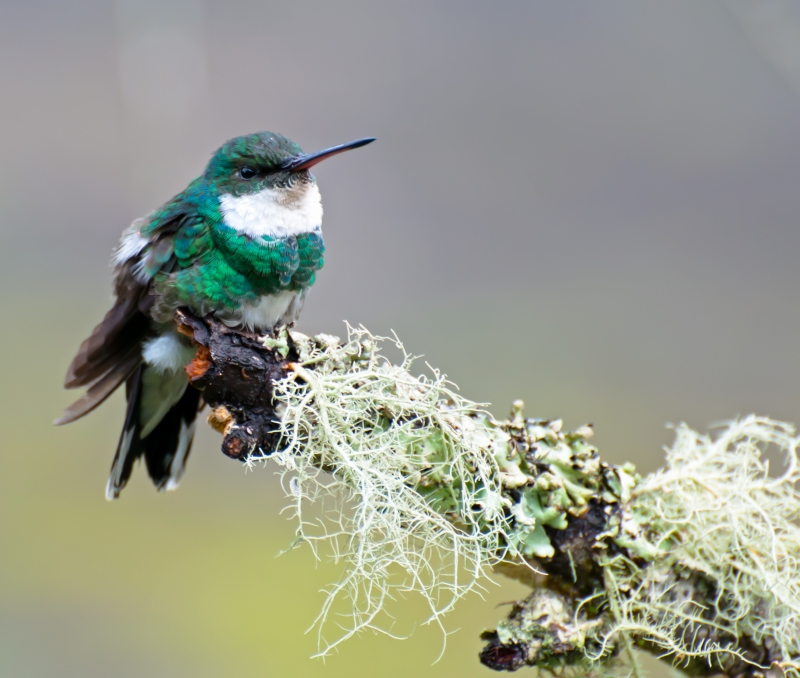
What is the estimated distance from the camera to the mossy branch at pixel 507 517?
2.68 feet

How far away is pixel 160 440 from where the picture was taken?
1303 mm

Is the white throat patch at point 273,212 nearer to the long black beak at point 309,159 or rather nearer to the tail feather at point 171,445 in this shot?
the long black beak at point 309,159

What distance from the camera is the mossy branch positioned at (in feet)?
2.68

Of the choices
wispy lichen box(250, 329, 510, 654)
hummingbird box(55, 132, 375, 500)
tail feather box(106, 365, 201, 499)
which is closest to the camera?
wispy lichen box(250, 329, 510, 654)

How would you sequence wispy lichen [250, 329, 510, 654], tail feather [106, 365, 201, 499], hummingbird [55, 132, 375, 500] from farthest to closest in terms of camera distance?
1. tail feather [106, 365, 201, 499]
2. hummingbird [55, 132, 375, 500]
3. wispy lichen [250, 329, 510, 654]

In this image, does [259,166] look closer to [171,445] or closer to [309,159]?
[309,159]

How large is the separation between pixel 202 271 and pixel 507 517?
60cm

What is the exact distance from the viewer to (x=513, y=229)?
8.93ft

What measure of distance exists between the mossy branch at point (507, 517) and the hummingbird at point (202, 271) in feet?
0.66

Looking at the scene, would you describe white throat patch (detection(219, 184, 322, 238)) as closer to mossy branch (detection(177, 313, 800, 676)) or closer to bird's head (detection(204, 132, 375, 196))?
bird's head (detection(204, 132, 375, 196))

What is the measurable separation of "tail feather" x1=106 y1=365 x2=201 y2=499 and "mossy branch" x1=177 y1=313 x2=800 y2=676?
0.41 m

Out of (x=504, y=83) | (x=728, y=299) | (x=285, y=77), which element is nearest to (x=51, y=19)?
(x=285, y=77)

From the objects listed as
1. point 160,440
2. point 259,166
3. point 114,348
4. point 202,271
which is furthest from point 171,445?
point 259,166

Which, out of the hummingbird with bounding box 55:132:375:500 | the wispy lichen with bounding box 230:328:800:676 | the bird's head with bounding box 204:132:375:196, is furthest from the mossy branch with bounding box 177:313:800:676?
the bird's head with bounding box 204:132:375:196
